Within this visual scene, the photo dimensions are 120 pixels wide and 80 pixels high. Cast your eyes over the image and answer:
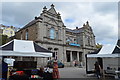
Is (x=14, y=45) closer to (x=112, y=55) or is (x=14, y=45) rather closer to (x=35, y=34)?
(x=112, y=55)

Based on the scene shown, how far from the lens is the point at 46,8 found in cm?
2427

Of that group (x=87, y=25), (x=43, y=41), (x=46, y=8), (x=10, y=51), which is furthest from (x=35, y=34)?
(x=87, y=25)

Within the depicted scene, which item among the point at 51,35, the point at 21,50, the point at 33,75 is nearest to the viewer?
the point at 33,75

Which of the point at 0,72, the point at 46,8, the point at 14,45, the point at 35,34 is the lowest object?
the point at 0,72

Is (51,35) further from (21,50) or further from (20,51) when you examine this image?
(20,51)

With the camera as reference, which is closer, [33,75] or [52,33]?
[33,75]

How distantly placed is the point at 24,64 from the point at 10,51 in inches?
89.2

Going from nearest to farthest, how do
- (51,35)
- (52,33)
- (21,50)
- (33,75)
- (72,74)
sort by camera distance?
(33,75), (21,50), (72,74), (51,35), (52,33)

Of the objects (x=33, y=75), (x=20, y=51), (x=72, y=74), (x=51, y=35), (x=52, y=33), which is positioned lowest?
(x=72, y=74)

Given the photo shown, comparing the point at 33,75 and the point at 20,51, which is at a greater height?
the point at 20,51

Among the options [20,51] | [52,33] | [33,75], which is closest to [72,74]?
[33,75]

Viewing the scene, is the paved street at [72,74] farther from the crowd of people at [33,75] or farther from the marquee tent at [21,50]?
the marquee tent at [21,50]

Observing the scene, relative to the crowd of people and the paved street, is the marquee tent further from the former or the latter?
the paved street

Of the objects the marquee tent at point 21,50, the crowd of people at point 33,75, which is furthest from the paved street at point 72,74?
the marquee tent at point 21,50
